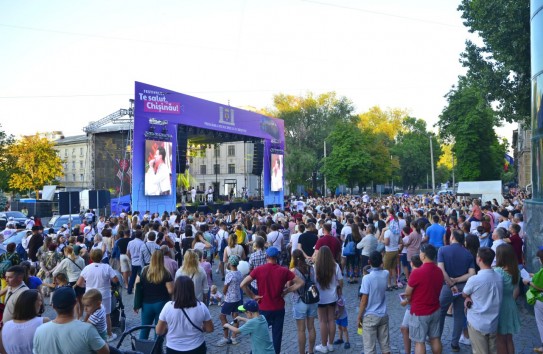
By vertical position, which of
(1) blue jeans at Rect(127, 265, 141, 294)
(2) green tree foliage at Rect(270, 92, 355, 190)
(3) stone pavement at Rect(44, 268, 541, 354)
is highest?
(2) green tree foliage at Rect(270, 92, 355, 190)

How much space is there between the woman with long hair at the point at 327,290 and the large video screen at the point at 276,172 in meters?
26.8

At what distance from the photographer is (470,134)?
39.6 meters

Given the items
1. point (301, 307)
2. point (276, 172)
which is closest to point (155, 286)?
point (301, 307)

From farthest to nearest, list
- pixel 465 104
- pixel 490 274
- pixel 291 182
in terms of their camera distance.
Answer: pixel 291 182, pixel 465 104, pixel 490 274

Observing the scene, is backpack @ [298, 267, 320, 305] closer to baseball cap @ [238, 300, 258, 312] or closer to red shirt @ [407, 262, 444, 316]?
red shirt @ [407, 262, 444, 316]

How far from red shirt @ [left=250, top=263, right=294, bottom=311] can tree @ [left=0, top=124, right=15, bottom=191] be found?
143 ft

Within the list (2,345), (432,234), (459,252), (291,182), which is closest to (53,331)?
(2,345)

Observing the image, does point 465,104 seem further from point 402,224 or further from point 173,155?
point 402,224

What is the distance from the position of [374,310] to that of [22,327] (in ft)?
13.0

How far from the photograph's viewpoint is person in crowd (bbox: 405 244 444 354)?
5.31 metres

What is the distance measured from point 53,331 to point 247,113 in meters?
27.1

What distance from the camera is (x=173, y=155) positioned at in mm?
23359

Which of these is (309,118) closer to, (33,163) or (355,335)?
(33,163)

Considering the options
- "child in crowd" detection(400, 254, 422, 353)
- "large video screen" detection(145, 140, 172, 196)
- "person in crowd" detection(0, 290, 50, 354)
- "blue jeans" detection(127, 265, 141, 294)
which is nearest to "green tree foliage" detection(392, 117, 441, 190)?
"large video screen" detection(145, 140, 172, 196)
